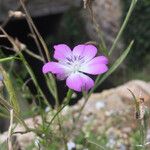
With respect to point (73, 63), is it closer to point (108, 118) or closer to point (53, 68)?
point (53, 68)

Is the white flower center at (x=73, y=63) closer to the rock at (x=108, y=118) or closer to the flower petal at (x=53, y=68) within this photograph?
the flower petal at (x=53, y=68)

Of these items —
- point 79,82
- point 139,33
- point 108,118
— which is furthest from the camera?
point 139,33

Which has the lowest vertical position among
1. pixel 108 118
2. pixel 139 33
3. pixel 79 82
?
pixel 139 33

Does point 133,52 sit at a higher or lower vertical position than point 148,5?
lower

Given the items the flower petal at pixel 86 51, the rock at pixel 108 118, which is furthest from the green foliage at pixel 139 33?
the flower petal at pixel 86 51

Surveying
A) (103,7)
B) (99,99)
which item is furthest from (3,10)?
(99,99)

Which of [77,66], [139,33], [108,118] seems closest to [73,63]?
[77,66]

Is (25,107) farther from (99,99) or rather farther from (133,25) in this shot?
(133,25)

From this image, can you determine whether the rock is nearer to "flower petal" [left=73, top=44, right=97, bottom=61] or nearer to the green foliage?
"flower petal" [left=73, top=44, right=97, bottom=61]
